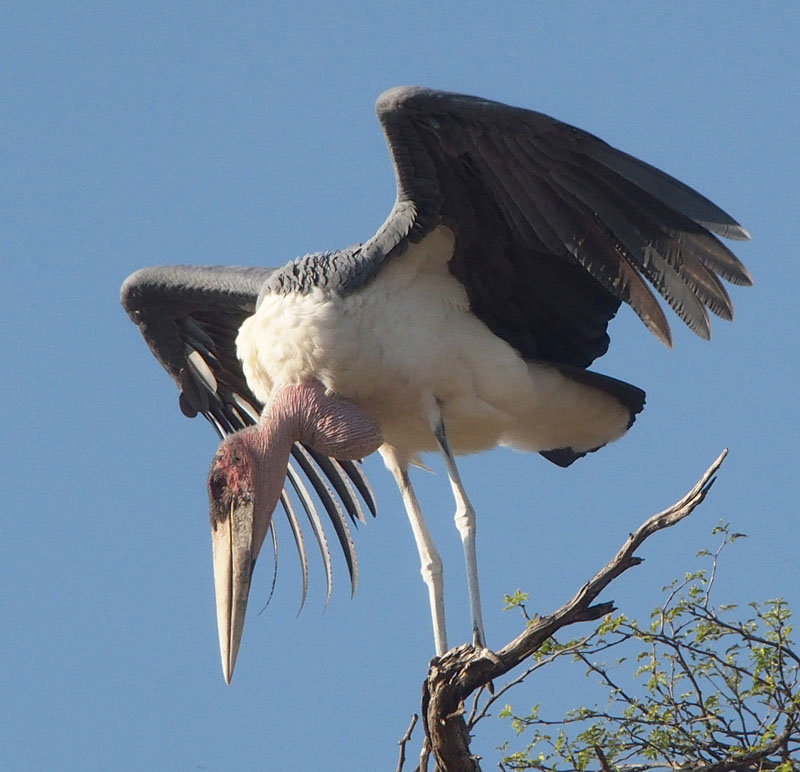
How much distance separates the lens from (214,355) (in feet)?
36.1

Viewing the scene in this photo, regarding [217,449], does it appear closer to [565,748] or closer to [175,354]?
[175,354]

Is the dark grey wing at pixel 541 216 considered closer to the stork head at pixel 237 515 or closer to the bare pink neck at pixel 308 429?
the bare pink neck at pixel 308 429

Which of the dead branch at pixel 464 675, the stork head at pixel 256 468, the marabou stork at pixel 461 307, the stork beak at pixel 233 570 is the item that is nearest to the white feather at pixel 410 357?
the marabou stork at pixel 461 307

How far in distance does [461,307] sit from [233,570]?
1.71 m

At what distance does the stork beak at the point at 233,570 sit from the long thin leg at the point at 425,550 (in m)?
0.81

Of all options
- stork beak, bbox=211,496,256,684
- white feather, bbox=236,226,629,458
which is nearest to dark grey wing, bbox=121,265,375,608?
white feather, bbox=236,226,629,458

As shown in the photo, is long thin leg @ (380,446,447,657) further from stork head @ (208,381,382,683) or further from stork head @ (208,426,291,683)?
stork head @ (208,426,291,683)

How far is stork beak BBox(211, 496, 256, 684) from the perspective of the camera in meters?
9.09

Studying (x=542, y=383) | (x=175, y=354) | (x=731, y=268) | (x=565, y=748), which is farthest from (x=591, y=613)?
(x=175, y=354)

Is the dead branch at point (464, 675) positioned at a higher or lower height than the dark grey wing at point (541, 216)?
lower

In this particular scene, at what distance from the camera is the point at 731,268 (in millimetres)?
8273

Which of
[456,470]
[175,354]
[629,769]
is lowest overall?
[629,769]

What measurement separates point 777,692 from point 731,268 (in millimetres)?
1840

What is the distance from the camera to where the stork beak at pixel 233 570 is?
29.8 ft
